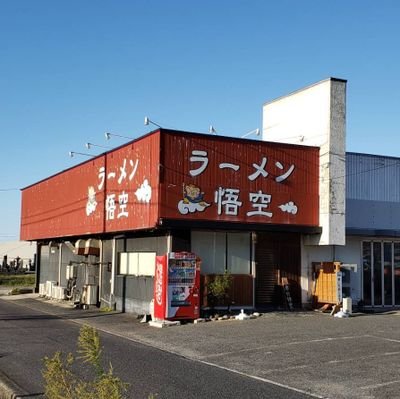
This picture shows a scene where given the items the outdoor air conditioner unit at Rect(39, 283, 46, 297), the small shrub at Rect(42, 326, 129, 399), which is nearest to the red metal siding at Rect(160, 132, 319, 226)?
the small shrub at Rect(42, 326, 129, 399)

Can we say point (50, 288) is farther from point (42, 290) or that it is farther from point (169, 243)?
point (169, 243)

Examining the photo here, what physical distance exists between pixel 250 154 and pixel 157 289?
561 cm

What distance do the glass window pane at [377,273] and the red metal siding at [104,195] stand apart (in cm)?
977

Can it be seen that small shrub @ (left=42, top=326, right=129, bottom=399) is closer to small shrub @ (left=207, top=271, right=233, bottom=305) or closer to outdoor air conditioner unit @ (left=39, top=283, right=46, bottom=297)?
small shrub @ (left=207, top=271, right=233, bottom=305)

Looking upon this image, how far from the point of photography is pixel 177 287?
18797 mm

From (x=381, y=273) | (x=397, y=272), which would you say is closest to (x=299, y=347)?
(x=381, y=273)

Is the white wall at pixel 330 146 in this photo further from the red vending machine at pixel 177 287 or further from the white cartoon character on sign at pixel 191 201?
the red vending machine at pixel 177 287

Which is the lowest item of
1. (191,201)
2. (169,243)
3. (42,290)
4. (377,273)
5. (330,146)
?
(42,290)

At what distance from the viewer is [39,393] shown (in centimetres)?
852

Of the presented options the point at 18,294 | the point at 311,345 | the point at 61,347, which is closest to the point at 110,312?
the point at 61,347

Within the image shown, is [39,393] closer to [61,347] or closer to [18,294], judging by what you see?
[61,347]

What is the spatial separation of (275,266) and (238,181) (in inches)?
143

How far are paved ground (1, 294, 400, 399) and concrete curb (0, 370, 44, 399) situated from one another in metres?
3.77

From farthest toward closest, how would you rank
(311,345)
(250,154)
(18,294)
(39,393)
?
(18,294), (250,154), (311,345), (39,393)
